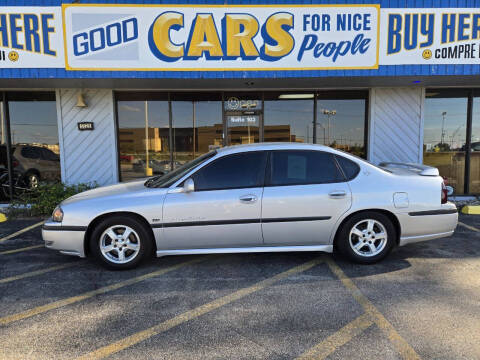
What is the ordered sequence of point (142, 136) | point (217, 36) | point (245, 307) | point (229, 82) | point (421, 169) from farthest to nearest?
1. point (142, 136)
2. point (229, 82)
3. point (217, 36)
4. point (421, 169)
5. point (245, 307)

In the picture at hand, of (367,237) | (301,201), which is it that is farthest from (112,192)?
(367,237)

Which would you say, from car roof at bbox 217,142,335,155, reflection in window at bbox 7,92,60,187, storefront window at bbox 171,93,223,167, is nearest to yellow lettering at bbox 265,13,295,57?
storefront window at bbox 171,93,223,167

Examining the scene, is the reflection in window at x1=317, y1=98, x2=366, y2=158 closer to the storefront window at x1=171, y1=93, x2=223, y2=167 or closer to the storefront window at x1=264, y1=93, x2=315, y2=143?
the storefront window at x1=264, y1=93, x2=315, y2=143

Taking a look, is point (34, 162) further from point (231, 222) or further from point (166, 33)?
point (231, 222)

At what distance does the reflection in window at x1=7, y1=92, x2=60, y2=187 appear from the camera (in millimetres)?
8172

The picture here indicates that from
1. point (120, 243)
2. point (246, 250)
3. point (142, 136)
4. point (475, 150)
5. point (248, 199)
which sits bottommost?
point (246, 250)

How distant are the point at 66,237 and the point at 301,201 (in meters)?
2.86

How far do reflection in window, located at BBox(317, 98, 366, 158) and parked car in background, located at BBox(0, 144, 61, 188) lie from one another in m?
6.57

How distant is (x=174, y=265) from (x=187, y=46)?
13.2ft

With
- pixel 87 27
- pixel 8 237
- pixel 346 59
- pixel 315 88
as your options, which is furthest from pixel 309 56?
pixel 8 237

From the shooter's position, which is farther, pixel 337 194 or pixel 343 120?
pixel 343 120

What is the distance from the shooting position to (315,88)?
8.20 meters

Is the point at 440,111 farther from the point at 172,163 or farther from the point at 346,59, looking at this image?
the point at 172,163

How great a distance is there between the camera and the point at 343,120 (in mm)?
8508
